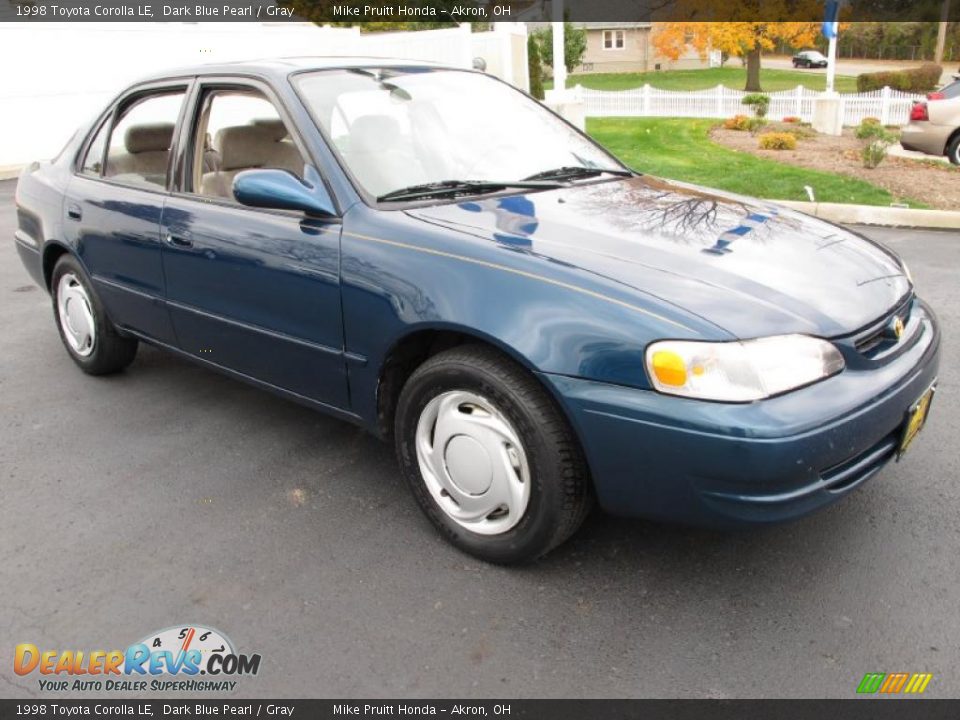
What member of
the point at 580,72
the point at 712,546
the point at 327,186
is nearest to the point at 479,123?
the point at 327,186

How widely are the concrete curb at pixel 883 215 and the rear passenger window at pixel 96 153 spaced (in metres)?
6.12

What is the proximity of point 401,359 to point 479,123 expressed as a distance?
1.25 metres

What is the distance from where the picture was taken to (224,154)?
3949mm

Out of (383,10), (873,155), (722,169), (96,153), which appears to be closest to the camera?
(96,153)

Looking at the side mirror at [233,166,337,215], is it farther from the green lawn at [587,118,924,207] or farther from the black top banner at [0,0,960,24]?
the black top banner at [0,0,960,24]

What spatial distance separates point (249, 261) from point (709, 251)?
1794mm

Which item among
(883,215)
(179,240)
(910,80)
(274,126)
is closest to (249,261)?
(179,240)

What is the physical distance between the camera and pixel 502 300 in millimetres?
2699

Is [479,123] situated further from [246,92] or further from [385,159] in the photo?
[246,92]

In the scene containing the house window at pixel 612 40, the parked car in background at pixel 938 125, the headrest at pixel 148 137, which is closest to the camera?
the headrest at pixel 148 137

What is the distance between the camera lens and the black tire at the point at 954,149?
12281 mm

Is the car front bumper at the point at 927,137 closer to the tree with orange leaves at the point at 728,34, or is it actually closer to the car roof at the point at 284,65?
the car roof at the point at 284,65

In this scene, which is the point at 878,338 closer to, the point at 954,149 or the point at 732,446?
the point at 732,446

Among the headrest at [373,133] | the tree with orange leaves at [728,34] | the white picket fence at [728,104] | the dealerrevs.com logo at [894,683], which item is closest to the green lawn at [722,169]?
the white picket fence at [728,104]
